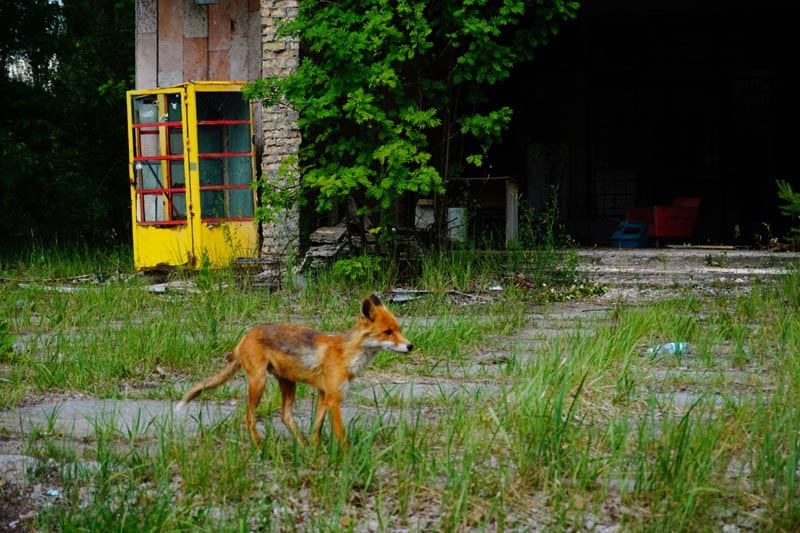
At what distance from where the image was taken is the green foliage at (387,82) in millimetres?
9203

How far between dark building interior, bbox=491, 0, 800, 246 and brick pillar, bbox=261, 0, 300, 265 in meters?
5.42

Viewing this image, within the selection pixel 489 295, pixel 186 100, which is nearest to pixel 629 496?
pixel 489 295

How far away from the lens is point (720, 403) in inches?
195

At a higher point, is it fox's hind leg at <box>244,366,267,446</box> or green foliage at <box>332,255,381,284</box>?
green foliage at <box>332,255,381,284</box>

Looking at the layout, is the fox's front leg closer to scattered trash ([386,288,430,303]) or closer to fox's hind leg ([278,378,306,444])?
fox's hind leg ([278,378,306,444])

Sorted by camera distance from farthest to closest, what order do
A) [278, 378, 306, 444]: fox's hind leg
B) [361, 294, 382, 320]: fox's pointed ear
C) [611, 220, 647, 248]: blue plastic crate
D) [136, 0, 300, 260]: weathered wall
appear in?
1. [611, 220, 647, 248]: blue plastic crate
2. [136, 0, 300, 260]: weathered wall
3. [278, 378, 306, 444]: fox's hind leg
4. [361, 294, 382, 320]: fox's pointed ear

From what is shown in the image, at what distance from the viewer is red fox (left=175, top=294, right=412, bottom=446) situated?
3.90 metres

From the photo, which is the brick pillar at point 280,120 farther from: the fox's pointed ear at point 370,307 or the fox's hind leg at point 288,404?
the fox's pointed ear at point 370,307

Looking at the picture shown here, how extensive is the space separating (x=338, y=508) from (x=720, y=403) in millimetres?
2555

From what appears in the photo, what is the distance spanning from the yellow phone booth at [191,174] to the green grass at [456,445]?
504cm

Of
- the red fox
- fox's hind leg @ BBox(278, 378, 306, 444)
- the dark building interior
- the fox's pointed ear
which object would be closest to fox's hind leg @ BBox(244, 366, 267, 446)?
the red fox

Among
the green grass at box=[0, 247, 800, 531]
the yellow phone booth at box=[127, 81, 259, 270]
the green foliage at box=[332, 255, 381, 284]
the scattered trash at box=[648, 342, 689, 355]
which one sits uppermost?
the yellow phone booth at box=[127, 81, 259, 270]

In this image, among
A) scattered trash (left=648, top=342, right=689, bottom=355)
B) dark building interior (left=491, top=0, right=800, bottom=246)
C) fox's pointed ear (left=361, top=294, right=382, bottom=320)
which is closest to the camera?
fox's pointed ear (left=361, top=294, right=382, bottom=320)

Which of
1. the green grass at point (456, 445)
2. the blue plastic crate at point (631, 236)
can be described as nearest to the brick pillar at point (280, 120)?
the green grass at point (456, 445)
